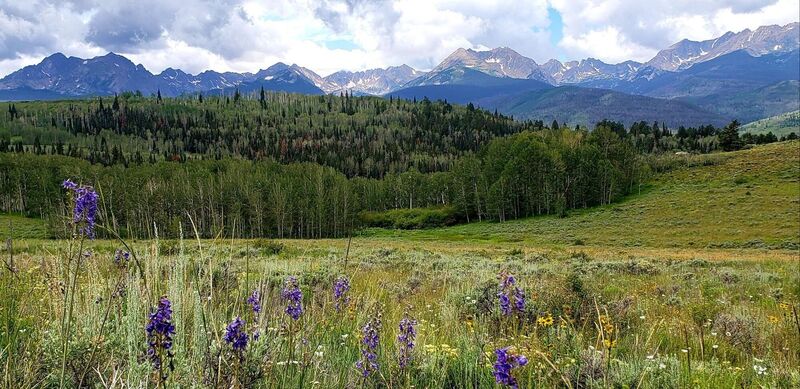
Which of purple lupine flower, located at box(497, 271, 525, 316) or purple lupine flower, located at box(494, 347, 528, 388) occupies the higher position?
purple lupine flower, located at box(494, 347, 528, 388)

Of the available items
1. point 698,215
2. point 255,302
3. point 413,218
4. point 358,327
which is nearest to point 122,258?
point 255,302

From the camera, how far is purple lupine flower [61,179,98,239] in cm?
217

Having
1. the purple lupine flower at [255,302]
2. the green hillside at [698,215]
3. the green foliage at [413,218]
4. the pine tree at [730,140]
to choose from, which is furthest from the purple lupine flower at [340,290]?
the pine tree at [730,140]

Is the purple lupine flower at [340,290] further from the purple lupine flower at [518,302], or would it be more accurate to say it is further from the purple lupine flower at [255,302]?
the purple lupine flower at [518,302]

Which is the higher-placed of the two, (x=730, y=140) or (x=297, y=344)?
(x=730, y=140)

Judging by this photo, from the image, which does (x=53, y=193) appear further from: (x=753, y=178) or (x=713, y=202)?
(x=753, y=178)

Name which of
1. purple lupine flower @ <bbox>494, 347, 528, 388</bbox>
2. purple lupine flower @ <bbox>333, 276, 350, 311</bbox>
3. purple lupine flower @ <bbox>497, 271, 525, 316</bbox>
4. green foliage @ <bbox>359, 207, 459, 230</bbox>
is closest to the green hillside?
green foliage @ <bbox>359, 207, 459, 230</bbox>

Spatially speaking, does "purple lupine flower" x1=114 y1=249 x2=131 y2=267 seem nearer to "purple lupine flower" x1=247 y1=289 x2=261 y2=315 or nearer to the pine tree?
"purple lupine flower" x1=247 y1=289 x2=261 y2=315

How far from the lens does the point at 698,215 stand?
220ft

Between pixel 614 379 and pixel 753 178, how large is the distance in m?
97.3

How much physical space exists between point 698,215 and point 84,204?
78.9 metres

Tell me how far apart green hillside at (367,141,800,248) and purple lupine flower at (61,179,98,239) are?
60.4 metres

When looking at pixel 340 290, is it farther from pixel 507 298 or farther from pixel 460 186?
pixel 460 186

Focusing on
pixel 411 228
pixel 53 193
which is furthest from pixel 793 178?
pixel 53 193
